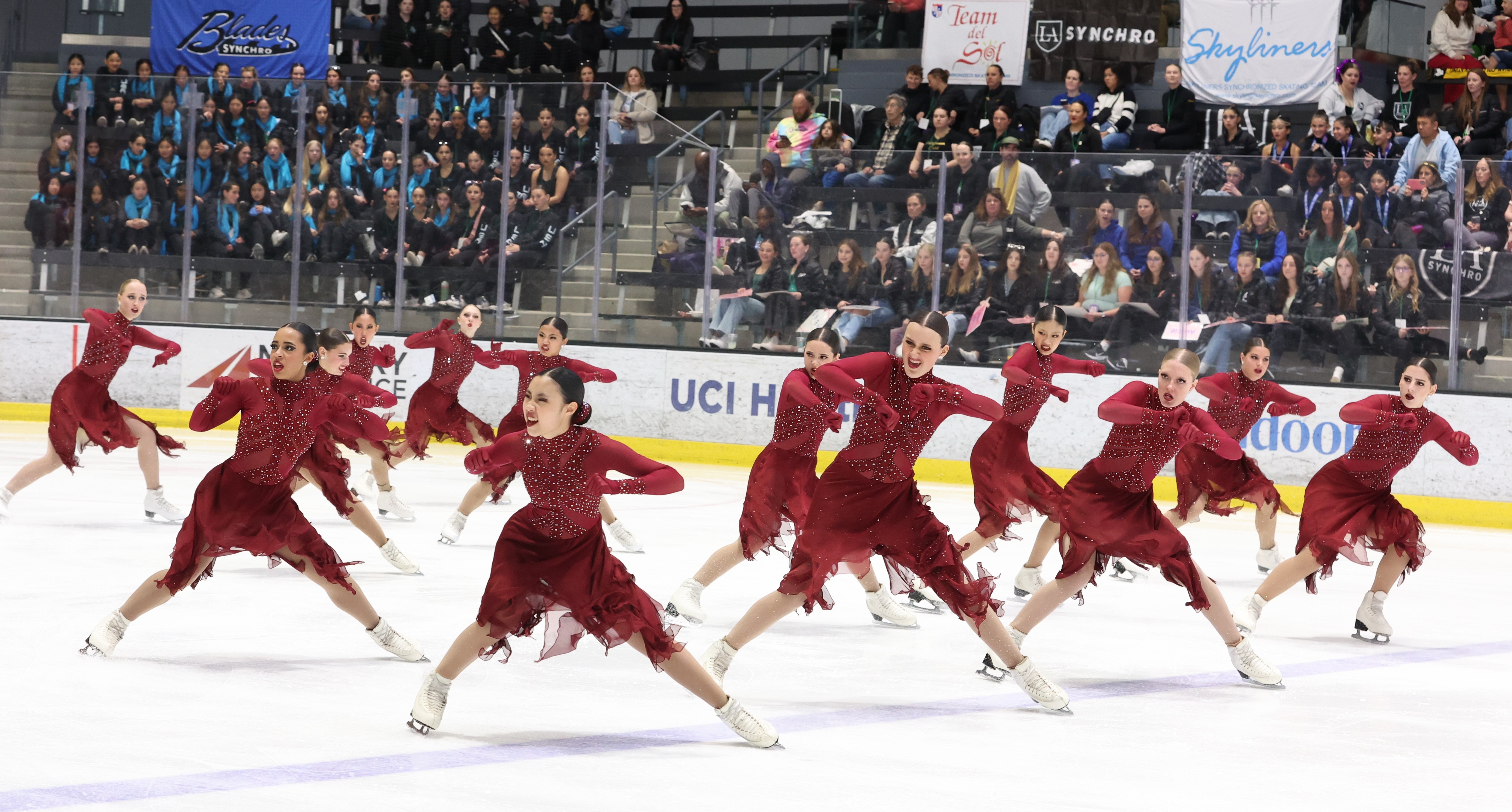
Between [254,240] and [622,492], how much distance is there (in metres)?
12.0

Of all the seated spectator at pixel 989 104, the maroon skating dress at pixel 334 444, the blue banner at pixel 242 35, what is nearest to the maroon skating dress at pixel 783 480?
Answer: the maroon skating dress at pixel 334 444

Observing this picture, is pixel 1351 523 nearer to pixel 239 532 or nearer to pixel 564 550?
pixel 564 550

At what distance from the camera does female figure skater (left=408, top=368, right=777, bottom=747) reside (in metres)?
4.74

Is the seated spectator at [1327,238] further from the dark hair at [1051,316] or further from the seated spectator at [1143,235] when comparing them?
the dark hair at [1051,316]

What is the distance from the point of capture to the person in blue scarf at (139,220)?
15500 millimetres

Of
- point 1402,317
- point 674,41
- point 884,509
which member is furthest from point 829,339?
point 674,41

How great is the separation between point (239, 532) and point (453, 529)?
356 cm

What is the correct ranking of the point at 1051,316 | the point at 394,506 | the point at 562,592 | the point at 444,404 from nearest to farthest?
the point at 562,592 → the point at 1051,316 → the point at 394,506 → the point at 444,404

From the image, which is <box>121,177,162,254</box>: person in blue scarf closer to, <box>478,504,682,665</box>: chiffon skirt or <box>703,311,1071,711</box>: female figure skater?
<box>703,311,1071,711</box>: female figure skater

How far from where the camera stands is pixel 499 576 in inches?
187

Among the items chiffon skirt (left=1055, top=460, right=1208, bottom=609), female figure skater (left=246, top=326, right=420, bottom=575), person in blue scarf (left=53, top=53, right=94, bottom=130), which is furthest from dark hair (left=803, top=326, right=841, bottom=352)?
person in blue scarf (left=53, top=53, right=94, bottom=130)

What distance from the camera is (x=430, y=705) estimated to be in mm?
4883

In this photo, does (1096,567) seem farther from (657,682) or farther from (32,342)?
(32,342)

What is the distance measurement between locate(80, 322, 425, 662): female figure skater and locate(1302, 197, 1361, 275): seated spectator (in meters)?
8.64
